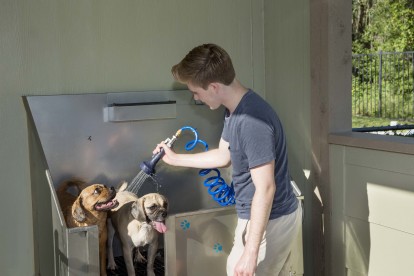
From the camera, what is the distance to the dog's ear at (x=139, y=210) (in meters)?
2.22

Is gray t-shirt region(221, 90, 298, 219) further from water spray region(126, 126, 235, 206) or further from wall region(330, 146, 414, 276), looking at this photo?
wall region(330, 146, 414, 276)

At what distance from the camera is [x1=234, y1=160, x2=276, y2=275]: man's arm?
1.74 m

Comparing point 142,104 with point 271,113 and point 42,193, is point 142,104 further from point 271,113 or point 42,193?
point 271,113

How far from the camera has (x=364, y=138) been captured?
7.95 ft

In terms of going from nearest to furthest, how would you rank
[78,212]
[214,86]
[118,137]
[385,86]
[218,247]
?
[214,86] → [78,212] → [218,247] → [118,137] → [385,86]

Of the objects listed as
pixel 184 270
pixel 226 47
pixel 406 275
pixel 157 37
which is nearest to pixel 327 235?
pixel 406 275

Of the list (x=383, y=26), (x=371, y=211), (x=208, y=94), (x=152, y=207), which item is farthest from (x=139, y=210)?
(x=383, y=26)

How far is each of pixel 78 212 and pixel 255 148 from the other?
785mm

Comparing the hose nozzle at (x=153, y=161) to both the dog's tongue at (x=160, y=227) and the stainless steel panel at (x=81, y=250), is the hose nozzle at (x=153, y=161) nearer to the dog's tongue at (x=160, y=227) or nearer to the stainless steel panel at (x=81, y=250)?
the dog's tongue at (x=160, y=227)

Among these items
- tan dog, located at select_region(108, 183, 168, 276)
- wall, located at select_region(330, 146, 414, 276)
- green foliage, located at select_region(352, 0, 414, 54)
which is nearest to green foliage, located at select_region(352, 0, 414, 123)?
green foliage, located at select_region(352, 0, 414, 54)

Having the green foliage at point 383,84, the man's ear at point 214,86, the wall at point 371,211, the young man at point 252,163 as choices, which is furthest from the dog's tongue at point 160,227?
the green foliage at point 383,84

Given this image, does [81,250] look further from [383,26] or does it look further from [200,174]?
[383,26]

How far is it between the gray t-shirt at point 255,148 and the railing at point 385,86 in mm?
6706

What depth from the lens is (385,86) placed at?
8.48 metres
